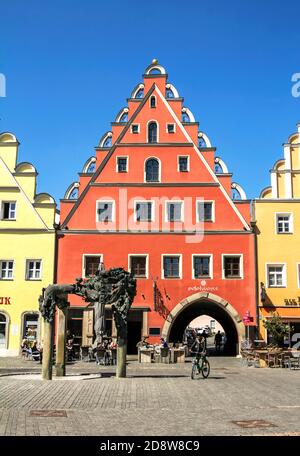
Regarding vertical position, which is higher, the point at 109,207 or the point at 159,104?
the point at 159,104

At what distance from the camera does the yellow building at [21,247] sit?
3397 cm

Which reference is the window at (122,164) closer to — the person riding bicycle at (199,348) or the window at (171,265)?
the window at (171,265)

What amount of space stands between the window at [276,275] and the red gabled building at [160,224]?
108 centimetres

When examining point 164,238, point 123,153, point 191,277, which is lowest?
point 191,277

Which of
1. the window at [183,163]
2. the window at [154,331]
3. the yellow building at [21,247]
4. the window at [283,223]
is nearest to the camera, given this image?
the window at [154,331]

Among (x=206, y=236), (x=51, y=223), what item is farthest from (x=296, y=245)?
(x=51, y=223)

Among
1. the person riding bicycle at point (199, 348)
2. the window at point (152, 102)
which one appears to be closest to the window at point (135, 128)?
the window at point (152, 102)

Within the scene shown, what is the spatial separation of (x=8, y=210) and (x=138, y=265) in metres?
8.80

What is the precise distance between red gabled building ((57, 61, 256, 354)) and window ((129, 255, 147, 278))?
61 millimetres

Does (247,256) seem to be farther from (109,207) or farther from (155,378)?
(155,378)

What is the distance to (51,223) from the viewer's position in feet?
116

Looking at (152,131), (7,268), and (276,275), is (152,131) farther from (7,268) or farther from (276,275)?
(7,268)
